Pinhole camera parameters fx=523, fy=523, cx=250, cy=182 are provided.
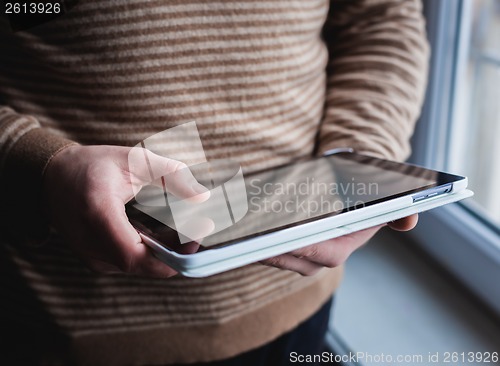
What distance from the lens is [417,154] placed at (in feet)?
2.16

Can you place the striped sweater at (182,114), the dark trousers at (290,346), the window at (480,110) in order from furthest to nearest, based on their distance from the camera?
the window at (480,110) < the dark trousers at (290,346) < the striped sweater at (182,114)

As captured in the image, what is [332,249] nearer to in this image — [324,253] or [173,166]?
[324,253]

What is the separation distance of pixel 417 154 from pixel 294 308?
29 cm

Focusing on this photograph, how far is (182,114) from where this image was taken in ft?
1.21

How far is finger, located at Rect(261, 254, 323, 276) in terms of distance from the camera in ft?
0.99

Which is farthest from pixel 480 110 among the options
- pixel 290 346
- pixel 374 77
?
pixel 290 346

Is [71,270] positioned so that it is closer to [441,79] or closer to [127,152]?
[127,152]

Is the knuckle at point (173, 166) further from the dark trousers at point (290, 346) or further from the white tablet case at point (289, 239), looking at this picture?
the dark trousers at point (290, 346)

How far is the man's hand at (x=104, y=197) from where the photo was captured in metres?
0.29

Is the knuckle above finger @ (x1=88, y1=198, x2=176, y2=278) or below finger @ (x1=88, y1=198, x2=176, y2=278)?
above

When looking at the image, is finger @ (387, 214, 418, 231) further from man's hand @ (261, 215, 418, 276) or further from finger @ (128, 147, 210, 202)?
finger @ (128, 147, 210, 202)

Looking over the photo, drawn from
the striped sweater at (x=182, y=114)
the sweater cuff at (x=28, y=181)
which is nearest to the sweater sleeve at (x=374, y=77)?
the striped sweater at (x=182, y=114)

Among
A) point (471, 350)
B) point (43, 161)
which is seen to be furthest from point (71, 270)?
point (471, 350)

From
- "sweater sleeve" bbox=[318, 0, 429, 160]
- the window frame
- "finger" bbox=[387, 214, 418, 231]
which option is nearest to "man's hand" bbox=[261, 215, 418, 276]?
"finger" bbox=[387, 214, 418, 231]
